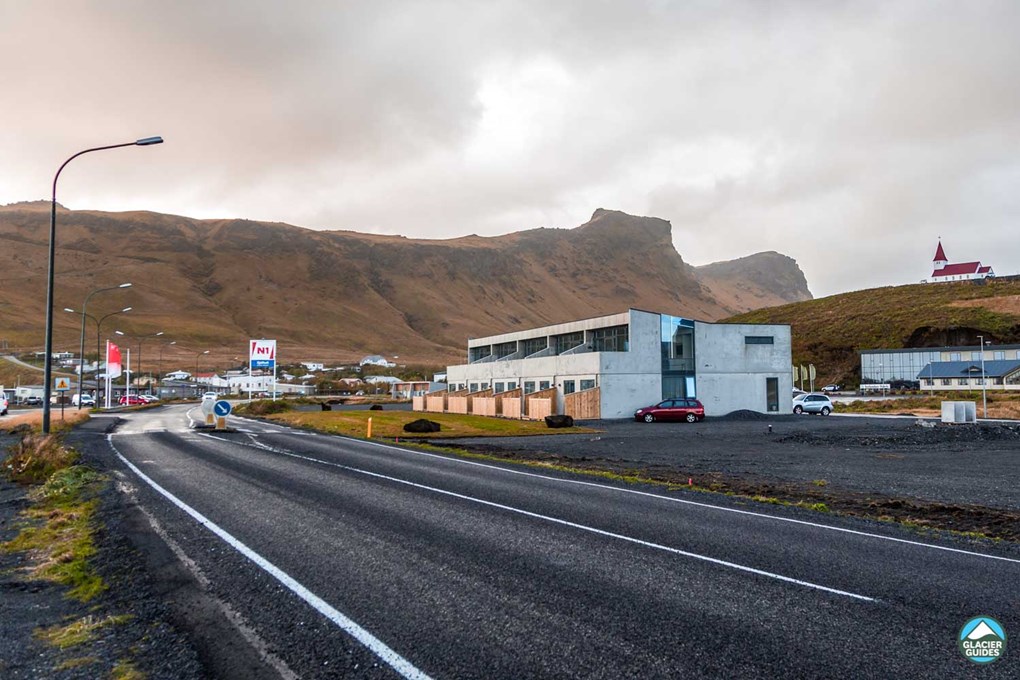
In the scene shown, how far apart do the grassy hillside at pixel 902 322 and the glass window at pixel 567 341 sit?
7129 cm

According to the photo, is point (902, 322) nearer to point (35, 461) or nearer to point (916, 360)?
point (916, 360)

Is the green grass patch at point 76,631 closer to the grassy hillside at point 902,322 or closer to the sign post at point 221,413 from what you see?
the sign post at point 221,413

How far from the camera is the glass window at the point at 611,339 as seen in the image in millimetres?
50344

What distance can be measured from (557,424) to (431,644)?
36.4 meters

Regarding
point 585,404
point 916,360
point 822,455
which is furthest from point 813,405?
point 916,360

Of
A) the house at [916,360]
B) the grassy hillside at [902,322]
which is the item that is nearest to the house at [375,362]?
the grassy hillside at [902,322]

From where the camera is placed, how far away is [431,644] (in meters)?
5.64

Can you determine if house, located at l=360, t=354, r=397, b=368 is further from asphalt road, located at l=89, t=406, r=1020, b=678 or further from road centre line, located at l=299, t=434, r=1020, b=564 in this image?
asphalt road, located at l=89, t=406, r=1020, b=678

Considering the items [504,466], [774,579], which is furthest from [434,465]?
[774,579]

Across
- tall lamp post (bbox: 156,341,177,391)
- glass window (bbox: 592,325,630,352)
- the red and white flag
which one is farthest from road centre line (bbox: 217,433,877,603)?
tall lamp post (bbox: 156,341,177,391)

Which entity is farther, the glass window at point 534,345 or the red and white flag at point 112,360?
the glass window at point 534,345

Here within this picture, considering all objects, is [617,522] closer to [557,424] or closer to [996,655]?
[996,655]

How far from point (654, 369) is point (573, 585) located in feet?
144

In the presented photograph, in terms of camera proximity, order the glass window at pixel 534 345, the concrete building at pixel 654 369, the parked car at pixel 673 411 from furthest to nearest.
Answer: the glass window at pixel 534 345 < the concrete building at pixel 654 369 < the parked car at pixel 673 411
